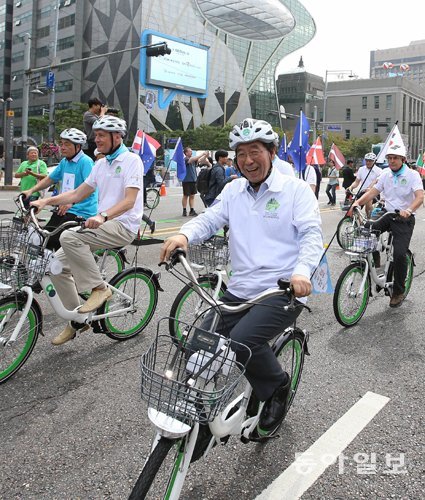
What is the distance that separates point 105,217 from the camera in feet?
12.9

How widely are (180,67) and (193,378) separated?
69062 mm

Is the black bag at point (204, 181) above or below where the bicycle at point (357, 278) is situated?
above

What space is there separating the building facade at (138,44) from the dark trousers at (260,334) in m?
63.4

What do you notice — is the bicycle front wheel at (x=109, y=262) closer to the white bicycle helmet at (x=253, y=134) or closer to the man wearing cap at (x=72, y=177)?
the man wearing cap at (x=72, y=177)

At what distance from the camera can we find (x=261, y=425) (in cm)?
285

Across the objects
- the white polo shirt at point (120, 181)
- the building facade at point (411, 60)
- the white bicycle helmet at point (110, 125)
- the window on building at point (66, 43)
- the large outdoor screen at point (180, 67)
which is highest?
the building facade at point (411, 60)

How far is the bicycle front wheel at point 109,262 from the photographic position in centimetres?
531

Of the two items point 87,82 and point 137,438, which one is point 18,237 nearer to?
point 137,438

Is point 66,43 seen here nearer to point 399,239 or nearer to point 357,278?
point 399,239

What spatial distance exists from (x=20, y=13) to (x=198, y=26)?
27619 mm

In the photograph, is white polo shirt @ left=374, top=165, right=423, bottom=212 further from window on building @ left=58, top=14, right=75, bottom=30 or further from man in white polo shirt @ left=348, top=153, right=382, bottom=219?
window on building @ left=58, top=14, right=75, bottom=30

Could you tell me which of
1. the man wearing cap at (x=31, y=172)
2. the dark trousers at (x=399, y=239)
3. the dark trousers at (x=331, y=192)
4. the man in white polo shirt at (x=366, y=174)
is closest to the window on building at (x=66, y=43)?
the dark trousers at (x=331, y=192)

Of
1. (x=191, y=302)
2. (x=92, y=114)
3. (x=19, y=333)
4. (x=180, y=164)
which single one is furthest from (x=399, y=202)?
(x=180, y=164)

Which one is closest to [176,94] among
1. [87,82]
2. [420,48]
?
[87,82]
